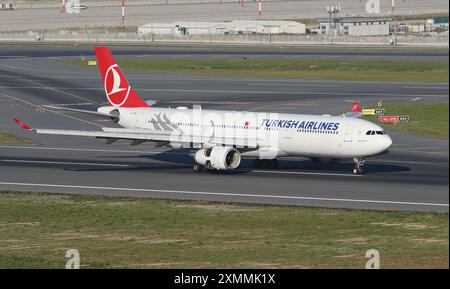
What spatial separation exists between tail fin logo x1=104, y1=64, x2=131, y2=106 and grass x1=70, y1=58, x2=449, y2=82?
243ft

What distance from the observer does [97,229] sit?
50719 mm

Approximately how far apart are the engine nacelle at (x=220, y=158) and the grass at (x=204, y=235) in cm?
1021

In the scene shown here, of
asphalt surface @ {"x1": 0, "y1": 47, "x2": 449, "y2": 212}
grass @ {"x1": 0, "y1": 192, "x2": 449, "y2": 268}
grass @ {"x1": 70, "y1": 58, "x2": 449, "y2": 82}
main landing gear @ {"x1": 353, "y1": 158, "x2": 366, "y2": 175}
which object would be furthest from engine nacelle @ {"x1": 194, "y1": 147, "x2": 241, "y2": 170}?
grass @ {"x1": 70, "y1": 58, "x2": 449, "y2": 82}

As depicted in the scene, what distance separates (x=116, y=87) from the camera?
77688 millimetres

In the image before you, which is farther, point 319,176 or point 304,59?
point 304,59

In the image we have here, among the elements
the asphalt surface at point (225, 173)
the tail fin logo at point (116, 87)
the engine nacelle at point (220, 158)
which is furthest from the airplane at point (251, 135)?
the tail fin logo at point (116, 87)

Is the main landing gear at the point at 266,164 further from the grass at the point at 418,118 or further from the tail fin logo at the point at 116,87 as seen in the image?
the grass at the point at 418,118

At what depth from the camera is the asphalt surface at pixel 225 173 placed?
60.5m

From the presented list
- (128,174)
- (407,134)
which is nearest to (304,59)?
(407,134)

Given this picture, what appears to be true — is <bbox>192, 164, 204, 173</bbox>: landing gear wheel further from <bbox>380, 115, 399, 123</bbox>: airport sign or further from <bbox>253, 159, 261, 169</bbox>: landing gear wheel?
<bbox>380, 115, 399, 123</bbox>: airport sign

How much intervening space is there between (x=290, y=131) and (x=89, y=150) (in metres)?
22.3

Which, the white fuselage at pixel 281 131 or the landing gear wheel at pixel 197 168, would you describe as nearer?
the white fuselage at pixel 281 131
